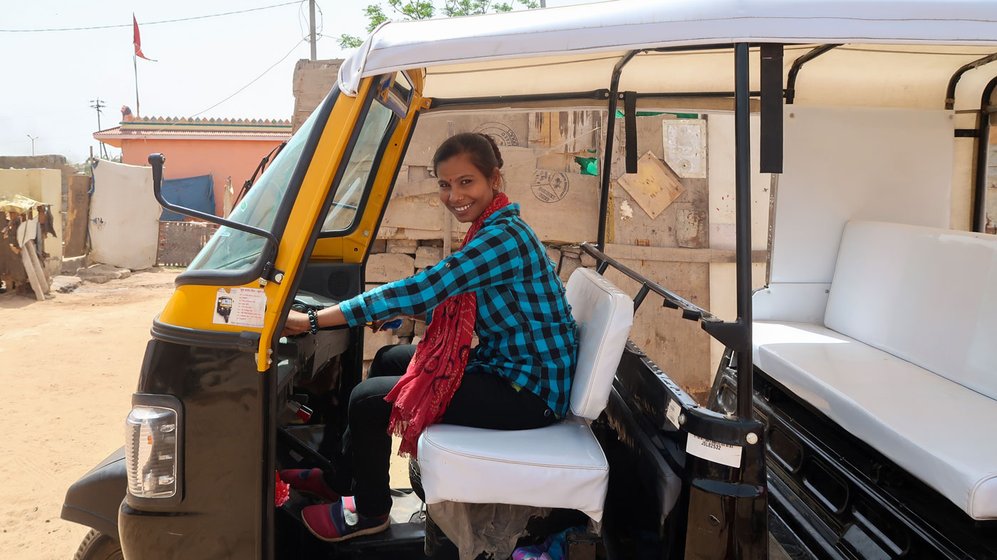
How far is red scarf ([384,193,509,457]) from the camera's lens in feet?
6.37

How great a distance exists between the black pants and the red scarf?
0.04 m

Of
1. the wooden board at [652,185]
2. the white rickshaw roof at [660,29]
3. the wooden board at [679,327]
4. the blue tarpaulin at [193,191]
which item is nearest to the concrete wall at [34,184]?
the blue tarpaulin at [193,191]

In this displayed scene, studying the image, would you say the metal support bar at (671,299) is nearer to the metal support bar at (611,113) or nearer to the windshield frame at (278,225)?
the metal support bar at (611,113)

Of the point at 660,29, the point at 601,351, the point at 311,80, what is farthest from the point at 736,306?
the point at 311,80

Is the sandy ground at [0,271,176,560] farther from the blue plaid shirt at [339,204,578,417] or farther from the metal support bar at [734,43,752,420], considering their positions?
the metal support bar at [734,43,752,420]

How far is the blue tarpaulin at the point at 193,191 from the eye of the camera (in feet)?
56.3

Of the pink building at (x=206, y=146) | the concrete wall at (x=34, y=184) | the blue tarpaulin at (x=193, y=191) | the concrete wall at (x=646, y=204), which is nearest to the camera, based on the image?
the concrete wall at (x=646, y=204)

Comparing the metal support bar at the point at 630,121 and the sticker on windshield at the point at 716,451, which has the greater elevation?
the metal support bar at the point at 630,121

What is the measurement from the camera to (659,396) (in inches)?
76.2

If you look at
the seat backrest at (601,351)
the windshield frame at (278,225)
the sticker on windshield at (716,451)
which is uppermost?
the windshield frame at (278,225)

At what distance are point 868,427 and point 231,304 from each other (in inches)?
77.4

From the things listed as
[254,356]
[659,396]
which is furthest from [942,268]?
[254,356]

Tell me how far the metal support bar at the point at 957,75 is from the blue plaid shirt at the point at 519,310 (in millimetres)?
2224

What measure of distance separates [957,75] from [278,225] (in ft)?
10.2
